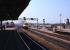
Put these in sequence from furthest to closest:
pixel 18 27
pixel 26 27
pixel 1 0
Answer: pixel 26 27 < pixel 18 27 < pixel 1 0

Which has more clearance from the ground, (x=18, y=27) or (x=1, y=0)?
(x=1, y=0)

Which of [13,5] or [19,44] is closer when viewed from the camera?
[19,44]

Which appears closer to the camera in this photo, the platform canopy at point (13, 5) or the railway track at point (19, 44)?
the railway track at point (19, 44)

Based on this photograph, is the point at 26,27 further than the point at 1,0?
Yes

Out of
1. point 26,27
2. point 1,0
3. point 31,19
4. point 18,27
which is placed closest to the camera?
point 1,0

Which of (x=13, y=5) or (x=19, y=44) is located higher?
(x=13, y=5)

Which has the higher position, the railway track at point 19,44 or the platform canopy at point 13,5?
the platform canopy at point 13,5

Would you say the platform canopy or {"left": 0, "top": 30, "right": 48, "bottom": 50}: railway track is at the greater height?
the platform canopy

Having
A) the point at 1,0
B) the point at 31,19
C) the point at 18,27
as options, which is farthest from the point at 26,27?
the point at 1,0

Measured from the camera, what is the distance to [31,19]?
155750mm

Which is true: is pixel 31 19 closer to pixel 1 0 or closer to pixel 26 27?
pixel 26 27

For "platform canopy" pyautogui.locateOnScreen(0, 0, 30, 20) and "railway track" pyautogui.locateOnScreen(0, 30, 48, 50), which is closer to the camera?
"railway track" pyautogui.locateOnScreen(0, 30, 48, 50)

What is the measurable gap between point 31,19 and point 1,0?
117080mm

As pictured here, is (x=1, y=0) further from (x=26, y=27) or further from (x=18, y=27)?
(x=26, y=27)
